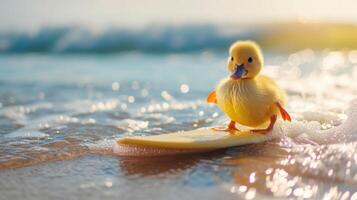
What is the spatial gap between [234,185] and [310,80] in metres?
4.37

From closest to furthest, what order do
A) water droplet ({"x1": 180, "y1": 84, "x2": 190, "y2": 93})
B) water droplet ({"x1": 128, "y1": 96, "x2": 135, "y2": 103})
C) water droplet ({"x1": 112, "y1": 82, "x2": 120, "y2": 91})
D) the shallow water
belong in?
the shallow water
water droplet ({"x1": 128, "y1": 96, "x2": 135, "y2": 103})
water droplet ({"x1": 180, "y1": 84, "x2": 190, "y2": 93})
water droplet ({"x1": 112, "y1": 82, "x2": 120, "y2": 91})

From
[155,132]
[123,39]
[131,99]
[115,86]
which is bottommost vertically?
[155,132]

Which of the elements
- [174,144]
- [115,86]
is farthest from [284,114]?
[115,86]

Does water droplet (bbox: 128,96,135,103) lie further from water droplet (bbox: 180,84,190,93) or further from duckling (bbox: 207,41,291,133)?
duckling (bbox: 207,41,291,133)

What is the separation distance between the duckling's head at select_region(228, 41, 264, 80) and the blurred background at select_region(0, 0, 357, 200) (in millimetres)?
364

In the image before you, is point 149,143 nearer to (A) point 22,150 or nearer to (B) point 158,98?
(A) point 22,150

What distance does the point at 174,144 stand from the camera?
2.84 metres

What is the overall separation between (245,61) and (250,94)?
18 cm

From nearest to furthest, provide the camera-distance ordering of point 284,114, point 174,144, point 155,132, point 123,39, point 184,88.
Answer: point 174,144, point 284,114, point 155,132, point 184,88, point 123,39

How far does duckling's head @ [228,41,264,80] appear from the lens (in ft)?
9.91

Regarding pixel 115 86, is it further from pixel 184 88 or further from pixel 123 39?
pixel 123 39

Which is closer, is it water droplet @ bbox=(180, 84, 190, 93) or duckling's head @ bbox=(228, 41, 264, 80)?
duckling's head @ bbox=(228, 41, 264, 80)

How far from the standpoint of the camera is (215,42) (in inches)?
454

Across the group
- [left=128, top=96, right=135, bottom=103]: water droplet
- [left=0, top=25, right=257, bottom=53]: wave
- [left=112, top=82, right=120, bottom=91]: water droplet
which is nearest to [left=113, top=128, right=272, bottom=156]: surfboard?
[left=128, top=96, right=135, bottom=103]: water droplet
